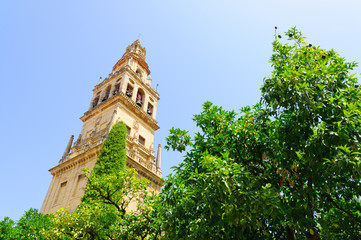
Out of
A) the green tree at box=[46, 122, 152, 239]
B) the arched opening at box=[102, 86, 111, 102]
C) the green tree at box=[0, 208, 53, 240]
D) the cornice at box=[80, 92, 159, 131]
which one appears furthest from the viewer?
the arched opening at box=[102, 86, 111, 102]

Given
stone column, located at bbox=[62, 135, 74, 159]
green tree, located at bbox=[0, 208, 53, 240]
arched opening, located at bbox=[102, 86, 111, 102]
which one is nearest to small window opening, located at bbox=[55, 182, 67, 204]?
stone column, located at bbox=[62, 135, 74, 159]

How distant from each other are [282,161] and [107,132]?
80.8ft

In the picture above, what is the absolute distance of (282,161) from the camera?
834 centimetres

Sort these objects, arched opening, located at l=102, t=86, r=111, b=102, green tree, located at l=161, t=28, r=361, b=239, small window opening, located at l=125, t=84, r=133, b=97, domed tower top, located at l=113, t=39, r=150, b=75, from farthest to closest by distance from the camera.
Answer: domed tower top, located at l=113, t=39, r=150, b=75
arched opening, located at l=102, t=86, r=111, b=102
small window opening, located at l=125, t=84, r=133, b=97
green tree, located at l=161, t=28, r=361, b=239

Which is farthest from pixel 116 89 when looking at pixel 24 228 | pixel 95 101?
pixel 24 228

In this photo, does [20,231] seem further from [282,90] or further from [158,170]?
[282,90]

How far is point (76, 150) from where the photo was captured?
32.5 meters

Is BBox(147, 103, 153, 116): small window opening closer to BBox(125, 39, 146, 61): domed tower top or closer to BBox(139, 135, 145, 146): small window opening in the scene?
BBox(139, 135, 145, 146): small window opening

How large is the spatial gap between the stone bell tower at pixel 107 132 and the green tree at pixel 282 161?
58.8ft

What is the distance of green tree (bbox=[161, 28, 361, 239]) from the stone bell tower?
58.8 ft

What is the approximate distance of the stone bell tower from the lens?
2877cm

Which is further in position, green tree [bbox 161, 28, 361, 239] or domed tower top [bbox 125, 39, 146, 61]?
domed tower top [bbox 125, 39, 146, 61]

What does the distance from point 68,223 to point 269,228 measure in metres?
10.3

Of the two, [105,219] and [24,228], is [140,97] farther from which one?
[105,219]
